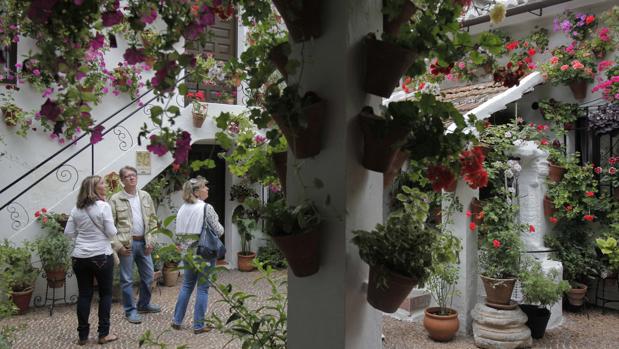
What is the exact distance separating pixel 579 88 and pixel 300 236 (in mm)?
6937

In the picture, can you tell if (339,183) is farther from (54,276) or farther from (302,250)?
(54,276)

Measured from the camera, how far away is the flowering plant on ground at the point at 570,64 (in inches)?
268

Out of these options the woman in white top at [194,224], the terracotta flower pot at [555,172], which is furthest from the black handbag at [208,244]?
the terracotta flower pot at [555,172]

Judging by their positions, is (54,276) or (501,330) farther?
(54,276)

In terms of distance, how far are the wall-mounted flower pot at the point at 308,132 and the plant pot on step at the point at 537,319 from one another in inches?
195

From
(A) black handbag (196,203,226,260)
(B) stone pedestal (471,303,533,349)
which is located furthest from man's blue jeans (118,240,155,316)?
(B) stone pedestal (471,303,533,349)

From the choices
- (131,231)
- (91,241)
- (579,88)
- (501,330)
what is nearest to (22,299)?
(131,231)

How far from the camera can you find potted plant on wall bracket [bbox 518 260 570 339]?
17.7ft

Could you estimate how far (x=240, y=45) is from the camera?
980cm

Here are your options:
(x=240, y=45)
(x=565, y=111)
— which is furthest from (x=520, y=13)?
(x=240, y=45)

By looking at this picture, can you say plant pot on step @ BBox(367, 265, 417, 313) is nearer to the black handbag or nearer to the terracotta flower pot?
the black handbag

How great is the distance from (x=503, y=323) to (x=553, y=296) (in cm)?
74

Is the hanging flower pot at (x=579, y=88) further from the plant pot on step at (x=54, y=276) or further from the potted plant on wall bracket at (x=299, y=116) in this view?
the plant pot on step at (x=54, y=276)

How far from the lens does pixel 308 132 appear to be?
1.37 m
